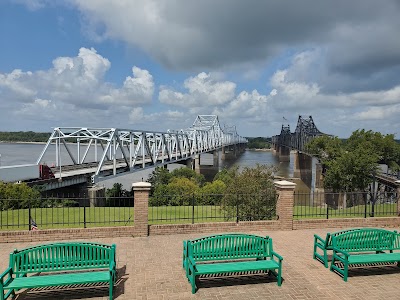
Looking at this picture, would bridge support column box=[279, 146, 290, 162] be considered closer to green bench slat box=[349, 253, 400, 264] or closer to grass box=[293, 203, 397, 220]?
grass box=[293, 203, 397, 220]

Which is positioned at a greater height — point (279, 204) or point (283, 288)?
point (279, 204)

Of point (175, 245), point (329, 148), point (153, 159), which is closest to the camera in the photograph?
point (175, 245)

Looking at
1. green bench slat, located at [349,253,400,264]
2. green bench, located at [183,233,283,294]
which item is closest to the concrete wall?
green bench, located at [183,233,283,294]

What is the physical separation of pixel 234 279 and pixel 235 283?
15 cm

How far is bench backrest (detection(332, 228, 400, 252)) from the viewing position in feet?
23.5

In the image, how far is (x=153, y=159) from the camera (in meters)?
55.4

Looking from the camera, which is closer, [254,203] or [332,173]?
[254,203]

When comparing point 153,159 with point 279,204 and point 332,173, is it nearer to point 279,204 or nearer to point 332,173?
point 332,173

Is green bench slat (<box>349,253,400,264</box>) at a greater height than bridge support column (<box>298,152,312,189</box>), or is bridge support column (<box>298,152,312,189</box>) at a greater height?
green bench slat (<box>349,253,400,264</box>)

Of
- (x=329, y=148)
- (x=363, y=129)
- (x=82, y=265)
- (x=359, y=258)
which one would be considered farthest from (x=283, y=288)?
(x=363, y=129)

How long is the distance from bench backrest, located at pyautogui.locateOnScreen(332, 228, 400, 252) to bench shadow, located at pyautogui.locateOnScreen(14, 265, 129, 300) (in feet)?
15.4

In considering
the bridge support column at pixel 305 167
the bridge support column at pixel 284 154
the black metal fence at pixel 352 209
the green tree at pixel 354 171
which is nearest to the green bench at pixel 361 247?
the black metal fence at pixel 352 209

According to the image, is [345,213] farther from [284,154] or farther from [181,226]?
[284,154]

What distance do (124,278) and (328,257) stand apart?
480cm
